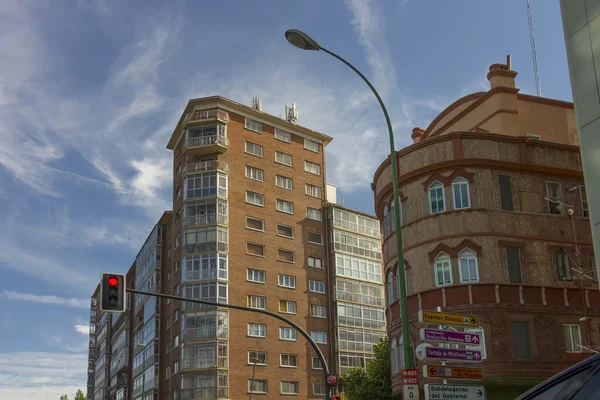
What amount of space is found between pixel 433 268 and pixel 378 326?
129 feet

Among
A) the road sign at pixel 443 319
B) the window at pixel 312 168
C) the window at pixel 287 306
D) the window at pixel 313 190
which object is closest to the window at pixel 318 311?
the window at pixel 287 306

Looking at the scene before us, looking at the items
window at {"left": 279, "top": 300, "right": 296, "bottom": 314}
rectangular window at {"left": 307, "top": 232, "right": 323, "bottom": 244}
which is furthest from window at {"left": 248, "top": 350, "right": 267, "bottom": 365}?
rectangular window at {"left": 307, "top": 232, "right": 323, "bottom": 244}

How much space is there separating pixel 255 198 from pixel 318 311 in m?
10.6

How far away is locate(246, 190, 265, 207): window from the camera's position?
62375 mm

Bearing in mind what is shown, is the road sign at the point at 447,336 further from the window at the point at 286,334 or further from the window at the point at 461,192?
the window at the point at 286,334

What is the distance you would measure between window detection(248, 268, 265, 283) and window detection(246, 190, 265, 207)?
567cm

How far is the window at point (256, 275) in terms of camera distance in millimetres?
59906

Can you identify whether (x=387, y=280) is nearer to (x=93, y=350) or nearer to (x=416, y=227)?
(x=416, y=227)

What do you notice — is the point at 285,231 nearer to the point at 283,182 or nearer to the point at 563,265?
the point at 283,182

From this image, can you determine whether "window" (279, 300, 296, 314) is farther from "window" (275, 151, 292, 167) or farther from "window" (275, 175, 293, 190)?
"window" (275, 151, 292, 167)

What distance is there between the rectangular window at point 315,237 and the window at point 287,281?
3.90m

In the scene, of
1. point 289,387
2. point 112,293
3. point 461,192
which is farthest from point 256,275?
point 112,293

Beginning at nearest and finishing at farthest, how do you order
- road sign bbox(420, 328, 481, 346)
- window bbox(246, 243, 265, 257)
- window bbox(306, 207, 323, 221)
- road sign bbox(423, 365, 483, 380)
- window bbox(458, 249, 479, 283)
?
road sign bbox(420, 328, 481, 346), road sign bbox(423, 365, 483, 380), window bbox(458, 249, 479, 283), window bbox(246, 243, 265, 257), window bbox(306, 207, 323, 221)

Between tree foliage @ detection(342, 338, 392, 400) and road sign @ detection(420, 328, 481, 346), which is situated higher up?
tree foliage @ detection(342, 338, 392, 400)
